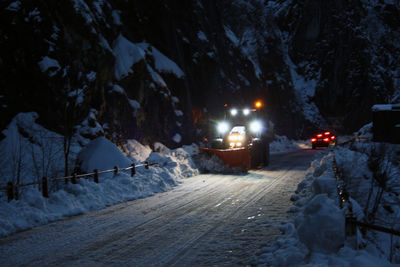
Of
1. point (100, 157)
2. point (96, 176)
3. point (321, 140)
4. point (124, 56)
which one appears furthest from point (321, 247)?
point (321, 140)

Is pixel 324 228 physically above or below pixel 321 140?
below

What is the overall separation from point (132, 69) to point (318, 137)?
21.4 m

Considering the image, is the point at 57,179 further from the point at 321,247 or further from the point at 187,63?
the point at 187,63

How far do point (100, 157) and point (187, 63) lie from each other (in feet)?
75.4

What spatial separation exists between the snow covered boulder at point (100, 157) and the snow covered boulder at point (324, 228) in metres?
9.39

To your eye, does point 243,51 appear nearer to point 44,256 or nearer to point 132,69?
point 132,69

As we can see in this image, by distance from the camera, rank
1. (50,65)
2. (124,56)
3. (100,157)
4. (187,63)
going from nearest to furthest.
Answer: (100,157)
(50,65)
(124,56)
(187,63)

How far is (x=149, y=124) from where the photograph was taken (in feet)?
84.6

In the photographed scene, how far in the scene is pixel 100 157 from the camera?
12875 millimetres

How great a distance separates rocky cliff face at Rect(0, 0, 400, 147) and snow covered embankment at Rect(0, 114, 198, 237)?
1636mm

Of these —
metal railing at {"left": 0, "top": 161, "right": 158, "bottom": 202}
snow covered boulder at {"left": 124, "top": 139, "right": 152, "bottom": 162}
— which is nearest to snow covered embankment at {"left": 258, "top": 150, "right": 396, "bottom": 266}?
metal railing at {"left": 0, "top": 161, "right": 158, "bottom": 202}

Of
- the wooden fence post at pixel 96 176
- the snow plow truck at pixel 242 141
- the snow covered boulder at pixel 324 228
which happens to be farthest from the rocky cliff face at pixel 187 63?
the snow covered boulder at pixel 324 228

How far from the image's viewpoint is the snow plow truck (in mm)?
15938

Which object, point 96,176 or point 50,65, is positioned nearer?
point 96,176
